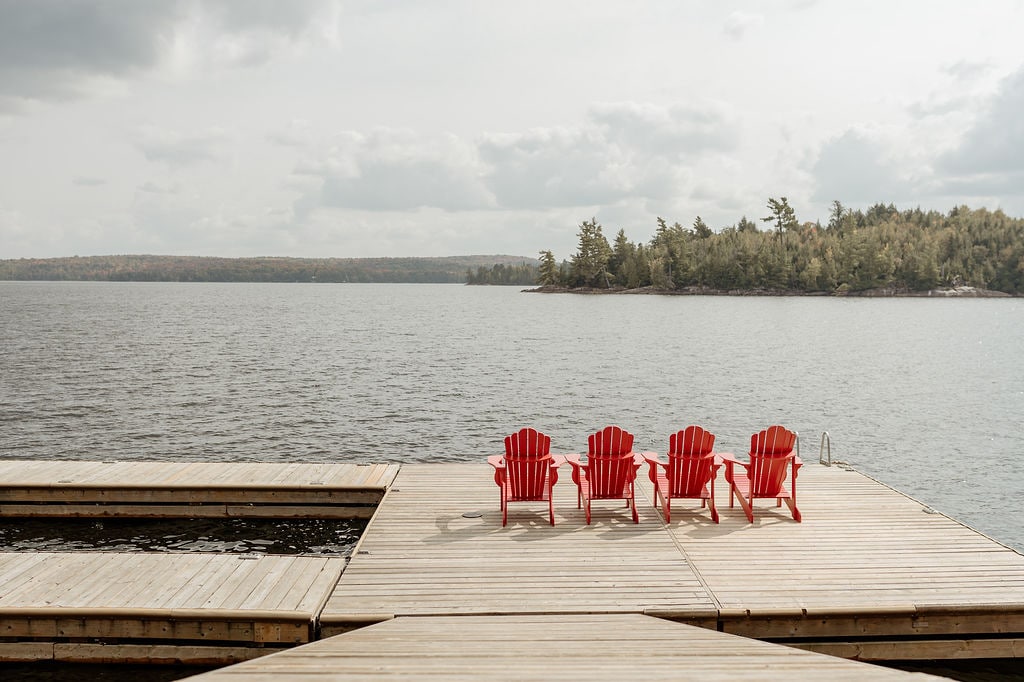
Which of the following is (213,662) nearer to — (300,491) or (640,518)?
(300,491)

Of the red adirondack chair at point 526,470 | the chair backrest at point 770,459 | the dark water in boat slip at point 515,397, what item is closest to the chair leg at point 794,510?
the chair backrest at point 770,459

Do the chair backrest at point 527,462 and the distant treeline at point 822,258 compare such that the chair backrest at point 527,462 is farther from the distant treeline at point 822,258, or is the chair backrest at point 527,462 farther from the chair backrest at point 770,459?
the distant treeline at point 822,258

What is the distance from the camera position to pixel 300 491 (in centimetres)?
1024

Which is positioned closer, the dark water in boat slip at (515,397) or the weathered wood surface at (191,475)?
the weathered wood surface at (191,475)

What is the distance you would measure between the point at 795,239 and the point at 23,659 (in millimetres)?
128644

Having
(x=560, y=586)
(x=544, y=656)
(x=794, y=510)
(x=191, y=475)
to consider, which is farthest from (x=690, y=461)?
(x=191, y=475)

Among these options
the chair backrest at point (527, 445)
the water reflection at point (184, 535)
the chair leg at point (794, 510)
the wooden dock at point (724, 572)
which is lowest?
the water reflection at point (184, 535)

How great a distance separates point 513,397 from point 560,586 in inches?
724

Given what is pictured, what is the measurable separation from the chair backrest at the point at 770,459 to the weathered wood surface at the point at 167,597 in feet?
15.8

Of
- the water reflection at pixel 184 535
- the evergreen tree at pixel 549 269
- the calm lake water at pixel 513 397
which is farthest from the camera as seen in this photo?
the evergreen tree at pixel 549 269

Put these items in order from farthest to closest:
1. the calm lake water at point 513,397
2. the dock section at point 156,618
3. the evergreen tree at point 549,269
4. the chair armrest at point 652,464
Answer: the evergreen tree at point 549,269
the calm lake water at point 513,397
the chair armrest at point 652,464
the dock section at point 156,618

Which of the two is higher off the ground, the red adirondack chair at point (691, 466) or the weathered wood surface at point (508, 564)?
the red adirondack chair at point (691, 466)

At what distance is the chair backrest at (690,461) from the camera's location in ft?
27.0

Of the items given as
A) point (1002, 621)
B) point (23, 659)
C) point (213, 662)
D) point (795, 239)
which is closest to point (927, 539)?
point (1002, 621)
